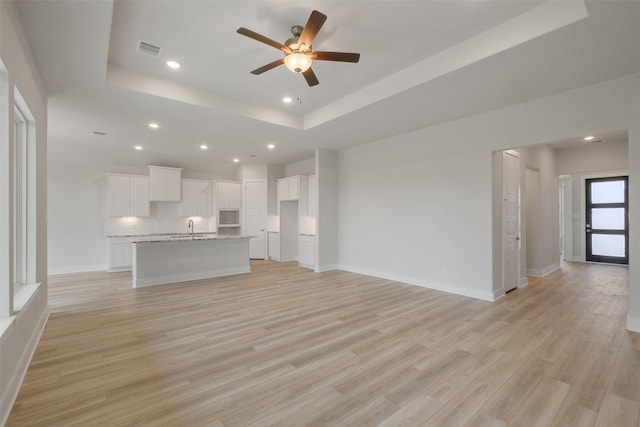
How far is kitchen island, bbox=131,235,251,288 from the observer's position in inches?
215

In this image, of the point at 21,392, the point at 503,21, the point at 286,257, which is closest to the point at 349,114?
the point at 503,21

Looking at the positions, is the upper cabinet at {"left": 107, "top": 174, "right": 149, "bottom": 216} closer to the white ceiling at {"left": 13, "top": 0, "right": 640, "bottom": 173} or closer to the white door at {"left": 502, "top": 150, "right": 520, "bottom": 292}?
the white ceiling at {"left": 13, "top": 0, "right": 640, "bottom": 173}

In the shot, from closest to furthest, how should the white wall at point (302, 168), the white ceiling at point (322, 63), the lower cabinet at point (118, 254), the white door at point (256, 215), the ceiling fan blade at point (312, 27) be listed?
the ceiling fan blade at point (312, 27) → the white ceiling at point (322, 63) → the lower cabinet at point (118, 254) → the white wall at point (302, 168) → the white door at point (256, 215)

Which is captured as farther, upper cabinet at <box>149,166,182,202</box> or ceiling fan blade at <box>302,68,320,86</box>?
upper cabinet at <box>149,166,182,202</box>

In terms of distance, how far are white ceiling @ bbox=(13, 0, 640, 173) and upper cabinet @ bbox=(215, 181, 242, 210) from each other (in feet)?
11.4

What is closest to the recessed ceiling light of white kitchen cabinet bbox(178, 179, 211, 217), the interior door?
white kitchen cabinet bbox(178, 179, 211, 217)

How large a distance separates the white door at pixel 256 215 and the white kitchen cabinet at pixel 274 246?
20 centimetres

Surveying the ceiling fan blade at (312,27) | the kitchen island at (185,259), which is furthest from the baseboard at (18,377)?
the ceiling fan blade at (312,27)

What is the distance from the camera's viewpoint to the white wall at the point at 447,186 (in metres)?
3.61

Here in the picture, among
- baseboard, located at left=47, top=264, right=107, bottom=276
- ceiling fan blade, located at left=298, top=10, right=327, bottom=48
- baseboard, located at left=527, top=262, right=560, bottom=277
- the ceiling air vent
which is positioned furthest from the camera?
baseboard, located at left=47, top=264, right=107, bottom=276

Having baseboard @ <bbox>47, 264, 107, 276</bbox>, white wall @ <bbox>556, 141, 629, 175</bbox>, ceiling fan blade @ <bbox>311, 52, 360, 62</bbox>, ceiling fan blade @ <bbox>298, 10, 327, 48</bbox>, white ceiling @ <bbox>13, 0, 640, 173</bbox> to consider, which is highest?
white ceiling @ <bbox>13, 0, 640, 173</bbox>

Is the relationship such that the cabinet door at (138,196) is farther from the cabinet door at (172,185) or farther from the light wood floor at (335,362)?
the light wood floor at (335,362)

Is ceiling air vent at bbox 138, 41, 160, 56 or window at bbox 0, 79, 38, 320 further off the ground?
ceiling air vent at bbox 138, 41, 160, 56

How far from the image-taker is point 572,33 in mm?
2510
